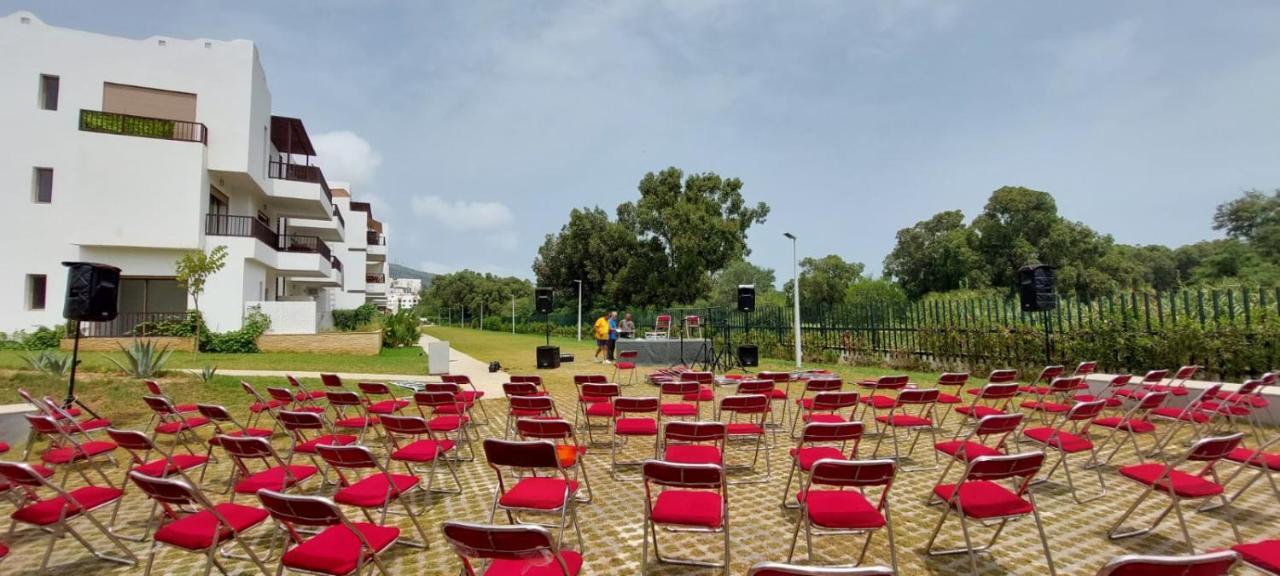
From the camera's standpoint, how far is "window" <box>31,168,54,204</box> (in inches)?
658

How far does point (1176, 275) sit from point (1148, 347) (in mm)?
54242

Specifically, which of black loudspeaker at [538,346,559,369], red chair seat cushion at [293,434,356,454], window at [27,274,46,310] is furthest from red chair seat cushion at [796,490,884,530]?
window at [27,274,46,310]

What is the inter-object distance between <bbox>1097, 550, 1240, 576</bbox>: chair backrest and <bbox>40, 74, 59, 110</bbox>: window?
25.3 metres

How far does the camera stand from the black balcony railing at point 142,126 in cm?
1681

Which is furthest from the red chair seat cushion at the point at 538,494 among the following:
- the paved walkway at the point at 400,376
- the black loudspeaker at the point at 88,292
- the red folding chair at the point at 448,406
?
the paved walkway at the point at 400,376

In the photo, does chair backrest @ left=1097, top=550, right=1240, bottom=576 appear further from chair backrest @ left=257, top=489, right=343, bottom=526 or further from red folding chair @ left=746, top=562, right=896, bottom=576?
chair backrest @ left=257, top=489, right=343, bottom=526

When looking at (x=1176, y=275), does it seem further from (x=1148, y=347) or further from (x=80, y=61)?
(x=80, y=61)

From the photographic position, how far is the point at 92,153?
16.7 meters

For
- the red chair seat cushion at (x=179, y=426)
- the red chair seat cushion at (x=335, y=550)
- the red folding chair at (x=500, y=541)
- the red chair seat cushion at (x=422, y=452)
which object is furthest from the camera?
the red chair seat cushion at (x=179, y=426)

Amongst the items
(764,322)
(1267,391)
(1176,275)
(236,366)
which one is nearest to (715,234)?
(764,322)

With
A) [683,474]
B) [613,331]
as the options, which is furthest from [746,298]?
[683,474]

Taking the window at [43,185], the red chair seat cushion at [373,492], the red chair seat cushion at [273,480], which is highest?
the window at [43,185]

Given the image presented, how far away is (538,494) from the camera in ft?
11.5

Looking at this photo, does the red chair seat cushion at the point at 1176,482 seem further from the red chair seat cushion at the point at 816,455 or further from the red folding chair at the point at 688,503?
the red folding chair at the point at 688,503
